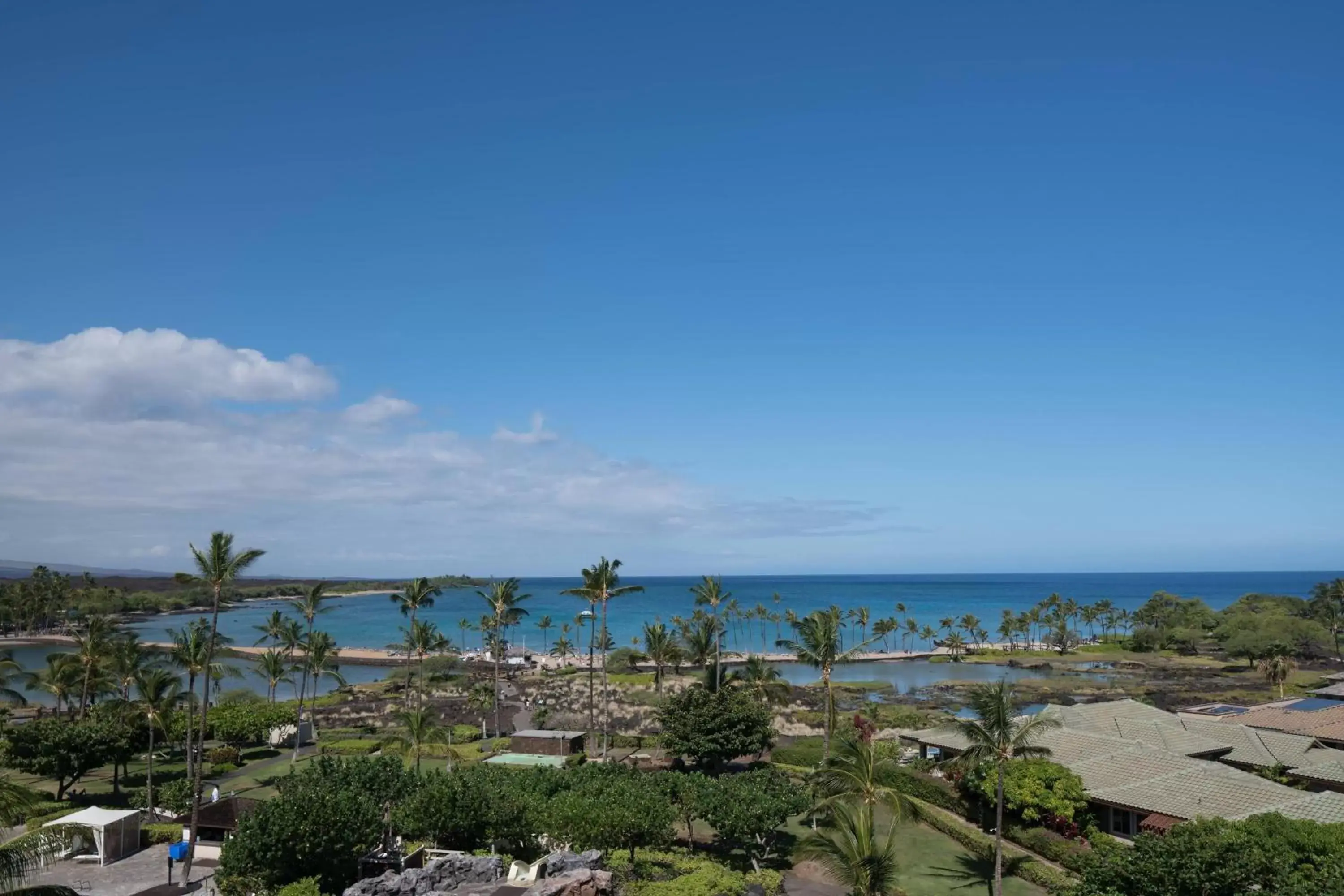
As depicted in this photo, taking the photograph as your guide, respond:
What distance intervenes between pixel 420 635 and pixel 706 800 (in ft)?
110

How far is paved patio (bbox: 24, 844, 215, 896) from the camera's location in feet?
96.9

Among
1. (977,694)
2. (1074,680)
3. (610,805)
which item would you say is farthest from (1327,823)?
(1074,680)

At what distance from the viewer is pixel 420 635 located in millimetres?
59188

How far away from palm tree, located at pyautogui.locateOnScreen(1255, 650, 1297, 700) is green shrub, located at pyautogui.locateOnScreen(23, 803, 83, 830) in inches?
3285

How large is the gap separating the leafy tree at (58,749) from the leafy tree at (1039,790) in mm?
42715

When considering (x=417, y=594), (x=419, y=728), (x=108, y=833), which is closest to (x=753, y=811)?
(x=419, y=728)

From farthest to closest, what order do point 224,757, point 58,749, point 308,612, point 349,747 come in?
point 308,612 → point 349,747 → point 224,757 → point 58,749

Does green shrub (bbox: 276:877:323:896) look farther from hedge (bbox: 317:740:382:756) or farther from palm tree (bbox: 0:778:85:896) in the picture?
hedge (bbox: 317:740:382:756)

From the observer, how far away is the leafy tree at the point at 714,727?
141ft

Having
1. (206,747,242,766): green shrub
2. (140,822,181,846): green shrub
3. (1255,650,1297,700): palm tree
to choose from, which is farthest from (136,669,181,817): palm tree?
(1255,650,1297,700): palm tree

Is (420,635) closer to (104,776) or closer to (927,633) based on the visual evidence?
(104,776)

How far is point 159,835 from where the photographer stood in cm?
3619

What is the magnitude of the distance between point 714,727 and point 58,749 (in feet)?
107

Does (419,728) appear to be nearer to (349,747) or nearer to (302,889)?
(349,747)
